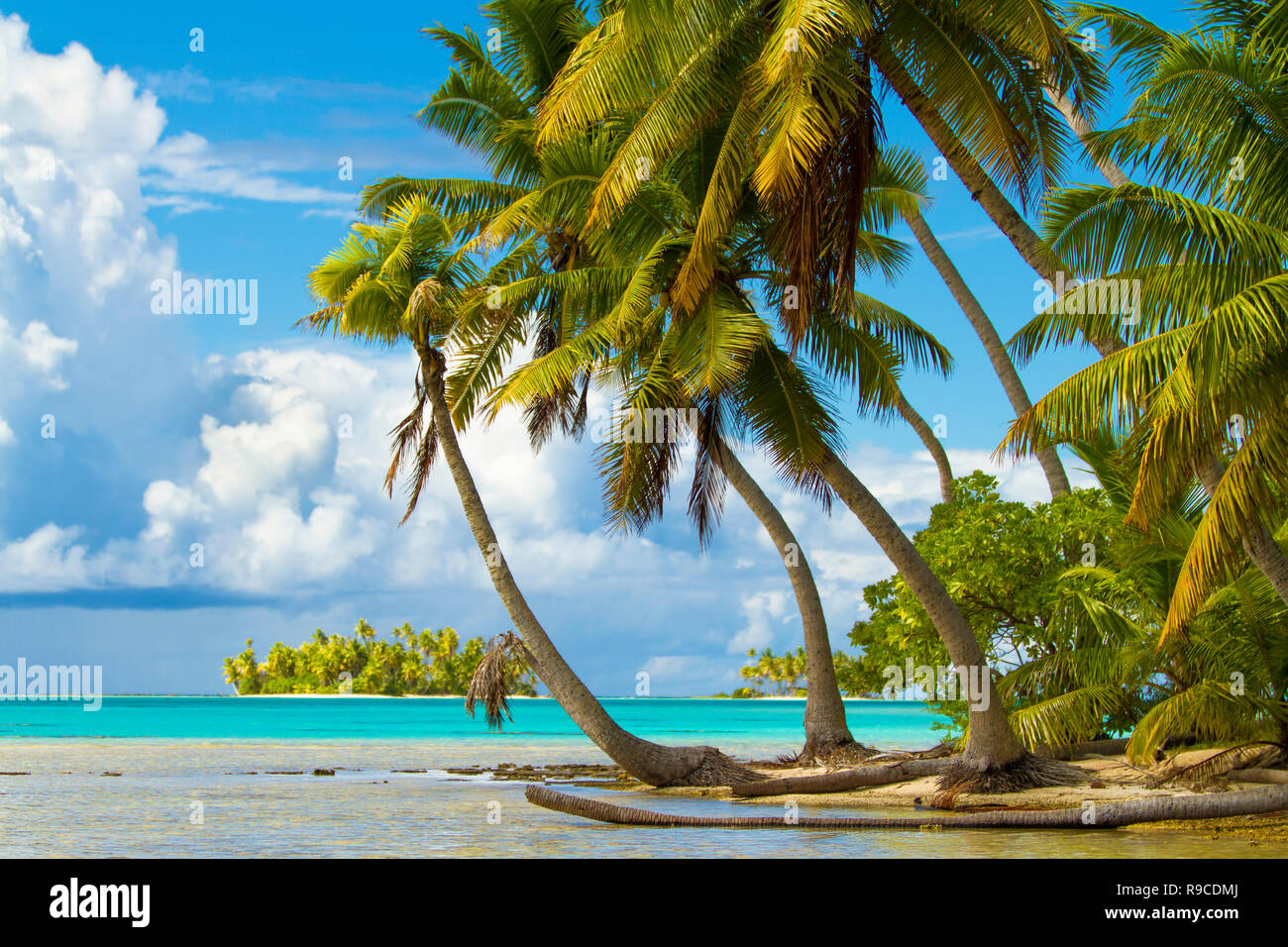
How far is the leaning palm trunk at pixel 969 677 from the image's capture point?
628 inches

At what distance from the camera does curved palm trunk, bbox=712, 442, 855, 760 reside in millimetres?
21547

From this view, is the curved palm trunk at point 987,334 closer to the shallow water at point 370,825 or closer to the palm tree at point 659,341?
the palm tree at point 659,341

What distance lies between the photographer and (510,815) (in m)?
17.8

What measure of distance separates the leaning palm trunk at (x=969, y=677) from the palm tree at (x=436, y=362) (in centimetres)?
470

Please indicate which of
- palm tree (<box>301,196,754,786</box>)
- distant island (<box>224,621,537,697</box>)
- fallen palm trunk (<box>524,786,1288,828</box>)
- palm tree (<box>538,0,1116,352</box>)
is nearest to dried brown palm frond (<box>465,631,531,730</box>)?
palm tree (<box>301,196,754,786</box>)

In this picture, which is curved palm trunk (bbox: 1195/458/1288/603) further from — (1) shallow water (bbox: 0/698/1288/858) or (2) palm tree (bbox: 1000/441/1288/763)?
(1) shallow water (bbox: 0/698/1288/858)

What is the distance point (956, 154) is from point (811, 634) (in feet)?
34.5

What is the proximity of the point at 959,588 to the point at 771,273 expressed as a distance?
6037 millimetres

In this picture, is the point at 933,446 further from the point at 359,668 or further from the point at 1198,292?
the point at 359,668

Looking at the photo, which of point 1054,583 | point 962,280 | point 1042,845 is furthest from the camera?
point 962,280
